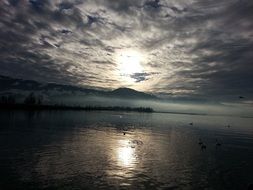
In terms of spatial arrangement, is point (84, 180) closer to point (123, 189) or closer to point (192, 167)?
point (123, 189)

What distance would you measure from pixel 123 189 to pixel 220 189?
47.3 feet

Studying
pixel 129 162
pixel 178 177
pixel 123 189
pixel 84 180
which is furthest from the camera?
pixel 129 162

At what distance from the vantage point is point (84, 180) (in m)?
35.6

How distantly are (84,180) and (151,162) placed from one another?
60.5 ft

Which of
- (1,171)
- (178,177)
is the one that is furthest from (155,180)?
(1,171)

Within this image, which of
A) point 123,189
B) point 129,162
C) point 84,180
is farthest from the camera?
point 129,162

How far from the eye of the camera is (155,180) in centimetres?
3819

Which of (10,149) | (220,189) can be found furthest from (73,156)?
(220,189)

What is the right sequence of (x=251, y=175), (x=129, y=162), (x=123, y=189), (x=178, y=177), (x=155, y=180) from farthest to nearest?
(x=129, y=162)
(x=251, y=175)
(x=178, y=177)
(x=155, y=180)
(x=123, y=189)

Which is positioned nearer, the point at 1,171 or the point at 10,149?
the point at 1,171

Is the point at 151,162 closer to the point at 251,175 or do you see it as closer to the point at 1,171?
the point at 251,175

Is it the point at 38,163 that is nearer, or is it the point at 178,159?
the point at 38,163

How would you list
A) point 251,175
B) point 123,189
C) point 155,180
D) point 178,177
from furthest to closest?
point 251,175, point 178,177, point 155,180, point 123,189

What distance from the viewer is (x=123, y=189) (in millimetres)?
33156
